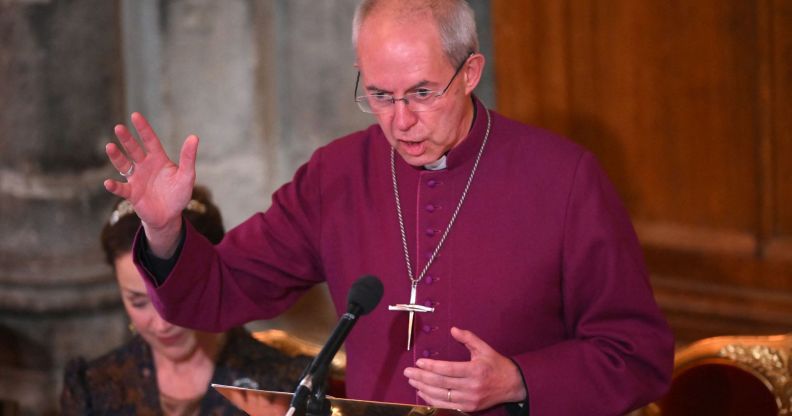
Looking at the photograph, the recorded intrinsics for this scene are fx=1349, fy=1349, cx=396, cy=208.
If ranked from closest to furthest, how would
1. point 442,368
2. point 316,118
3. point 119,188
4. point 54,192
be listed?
1. point 442,368
2. point 119,188
3. point 316,118
4. point 54,192

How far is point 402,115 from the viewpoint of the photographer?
2818mm

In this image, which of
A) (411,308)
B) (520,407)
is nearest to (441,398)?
(520,407)

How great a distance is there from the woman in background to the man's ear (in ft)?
3.74

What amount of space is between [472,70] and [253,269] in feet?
2.28

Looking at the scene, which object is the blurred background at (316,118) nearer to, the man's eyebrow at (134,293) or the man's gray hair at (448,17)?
the man's eyebrow at (134,293)

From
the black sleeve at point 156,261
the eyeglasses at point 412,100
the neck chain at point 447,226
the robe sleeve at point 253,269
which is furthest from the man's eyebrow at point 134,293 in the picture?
the eyeglasses at point 412,100

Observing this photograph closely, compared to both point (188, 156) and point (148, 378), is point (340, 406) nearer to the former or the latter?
point (188, 156)

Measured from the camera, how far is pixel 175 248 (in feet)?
9.59

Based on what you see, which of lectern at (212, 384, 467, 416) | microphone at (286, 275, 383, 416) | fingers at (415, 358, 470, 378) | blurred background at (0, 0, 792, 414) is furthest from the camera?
blurred background at (0, 0, 792, 414)

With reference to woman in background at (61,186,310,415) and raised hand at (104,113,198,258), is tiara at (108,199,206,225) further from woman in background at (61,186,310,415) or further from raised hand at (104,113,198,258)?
raised hand at (104,113,198,258)

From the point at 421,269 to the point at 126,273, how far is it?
117 centimetres

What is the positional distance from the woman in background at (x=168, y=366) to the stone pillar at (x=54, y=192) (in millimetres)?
1380

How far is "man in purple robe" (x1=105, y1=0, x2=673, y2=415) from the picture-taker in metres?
2.81

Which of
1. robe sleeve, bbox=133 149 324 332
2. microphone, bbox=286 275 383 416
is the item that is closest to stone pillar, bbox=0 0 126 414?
robe sleeve, bbox=133 149 324 332
